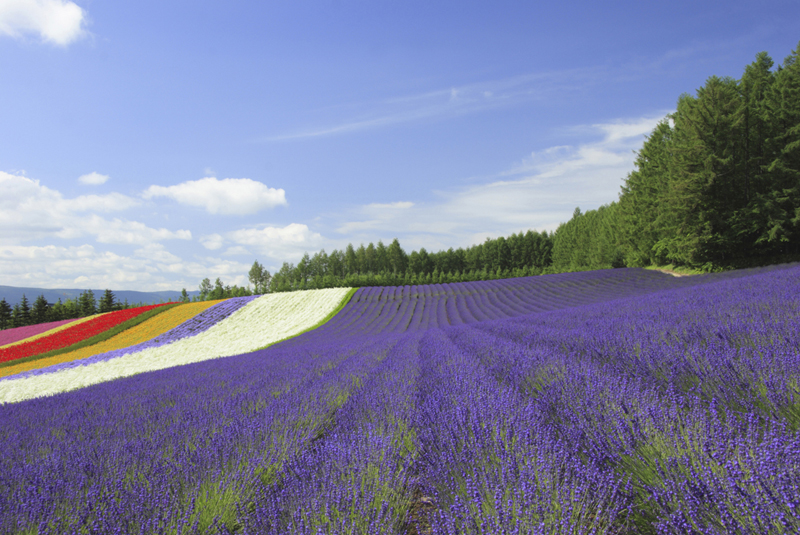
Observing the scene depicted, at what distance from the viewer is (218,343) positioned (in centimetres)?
1792

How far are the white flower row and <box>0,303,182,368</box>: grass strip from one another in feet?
17.9

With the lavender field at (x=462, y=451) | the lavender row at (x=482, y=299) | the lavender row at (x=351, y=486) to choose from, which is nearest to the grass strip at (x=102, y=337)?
the lavender row at (x=482, y=299)

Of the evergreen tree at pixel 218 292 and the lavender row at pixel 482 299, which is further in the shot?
the evergreen tree at pixel 218 292

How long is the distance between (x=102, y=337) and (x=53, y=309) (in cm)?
2783

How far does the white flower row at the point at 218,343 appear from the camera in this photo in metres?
10.5

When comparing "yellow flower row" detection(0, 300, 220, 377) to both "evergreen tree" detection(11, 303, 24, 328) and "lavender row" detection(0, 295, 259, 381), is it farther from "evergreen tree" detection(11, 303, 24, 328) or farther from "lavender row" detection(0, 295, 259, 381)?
"evergreen tree" detection(11, 303, 24, 328)

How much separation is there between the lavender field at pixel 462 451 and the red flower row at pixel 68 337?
824 inches

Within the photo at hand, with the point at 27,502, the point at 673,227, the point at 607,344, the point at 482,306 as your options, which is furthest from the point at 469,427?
→ the point at 673,227

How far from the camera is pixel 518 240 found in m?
66.4

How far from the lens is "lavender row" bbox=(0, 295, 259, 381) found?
548 inches

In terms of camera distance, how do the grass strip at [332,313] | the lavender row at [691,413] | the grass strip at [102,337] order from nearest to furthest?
the lavender row at [691,413] → the grass strip at [102,337] → the grass strip at [332,313]

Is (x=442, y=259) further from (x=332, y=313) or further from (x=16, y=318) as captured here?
(x=16, y=318)

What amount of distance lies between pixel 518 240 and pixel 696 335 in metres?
65.4

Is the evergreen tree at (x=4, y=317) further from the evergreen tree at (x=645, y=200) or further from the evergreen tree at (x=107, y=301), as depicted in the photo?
the evergreen tree at (x=645, y=200)
